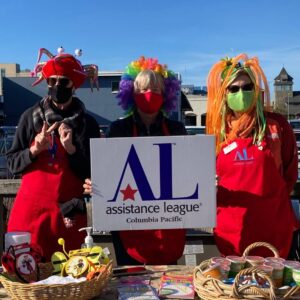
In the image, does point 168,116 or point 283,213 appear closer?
point 283,213

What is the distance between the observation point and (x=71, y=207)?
2.66 m

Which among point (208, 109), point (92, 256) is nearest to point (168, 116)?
point (208, 109)

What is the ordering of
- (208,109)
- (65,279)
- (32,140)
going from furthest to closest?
(208,109)
(32,140)
(65,279)

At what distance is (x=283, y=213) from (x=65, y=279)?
1.40 m

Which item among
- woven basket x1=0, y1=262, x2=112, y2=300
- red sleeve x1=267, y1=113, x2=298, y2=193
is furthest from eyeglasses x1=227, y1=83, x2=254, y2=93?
woven basket x1=0, y1=262, x2=112, y2=300

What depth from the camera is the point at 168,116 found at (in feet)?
10.0

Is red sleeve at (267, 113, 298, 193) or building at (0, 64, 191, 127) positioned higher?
building at (0, 64, 191, 127)

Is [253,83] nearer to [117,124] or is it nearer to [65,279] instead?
[117,124]

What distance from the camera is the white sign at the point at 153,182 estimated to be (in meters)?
2.51

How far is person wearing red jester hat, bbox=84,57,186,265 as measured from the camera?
2773mm

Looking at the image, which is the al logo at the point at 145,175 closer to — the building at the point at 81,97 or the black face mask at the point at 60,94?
the black face mask at the point at 60,94

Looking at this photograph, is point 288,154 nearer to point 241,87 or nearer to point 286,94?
point 241,87

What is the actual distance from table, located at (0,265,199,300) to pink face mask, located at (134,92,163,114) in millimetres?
976

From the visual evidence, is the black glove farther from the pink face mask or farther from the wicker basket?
the wicker basket
